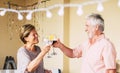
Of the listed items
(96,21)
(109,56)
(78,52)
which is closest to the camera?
(109,56)

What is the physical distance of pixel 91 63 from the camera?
1959mm

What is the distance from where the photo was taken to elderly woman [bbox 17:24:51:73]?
1.95 m

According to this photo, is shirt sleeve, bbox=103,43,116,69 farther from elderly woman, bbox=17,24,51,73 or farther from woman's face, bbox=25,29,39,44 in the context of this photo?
woman's face, bbox=25,29,39,44

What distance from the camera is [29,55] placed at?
6.75ft

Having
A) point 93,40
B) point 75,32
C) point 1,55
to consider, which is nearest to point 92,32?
point 93,40

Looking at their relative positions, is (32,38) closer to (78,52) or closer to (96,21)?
(78,52)

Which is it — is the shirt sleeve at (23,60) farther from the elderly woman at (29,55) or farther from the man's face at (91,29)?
the man's face at (91,29)

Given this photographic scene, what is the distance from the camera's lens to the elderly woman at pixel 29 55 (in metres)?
1.95

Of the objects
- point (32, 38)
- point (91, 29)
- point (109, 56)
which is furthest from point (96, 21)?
point (32, 38)

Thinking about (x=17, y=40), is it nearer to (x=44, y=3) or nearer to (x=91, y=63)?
(x=44, y=3)

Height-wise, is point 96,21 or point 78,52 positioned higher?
point 96,21

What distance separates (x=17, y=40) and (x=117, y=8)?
2.54 m

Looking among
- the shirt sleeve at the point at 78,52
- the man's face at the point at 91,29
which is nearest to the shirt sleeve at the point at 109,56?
the man's face at the point at 91,29

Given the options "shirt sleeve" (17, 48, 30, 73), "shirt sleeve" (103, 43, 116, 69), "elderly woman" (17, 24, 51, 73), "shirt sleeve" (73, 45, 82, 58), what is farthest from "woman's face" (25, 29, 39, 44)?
"shirt sleeve" (103, 43, 116, 69)
